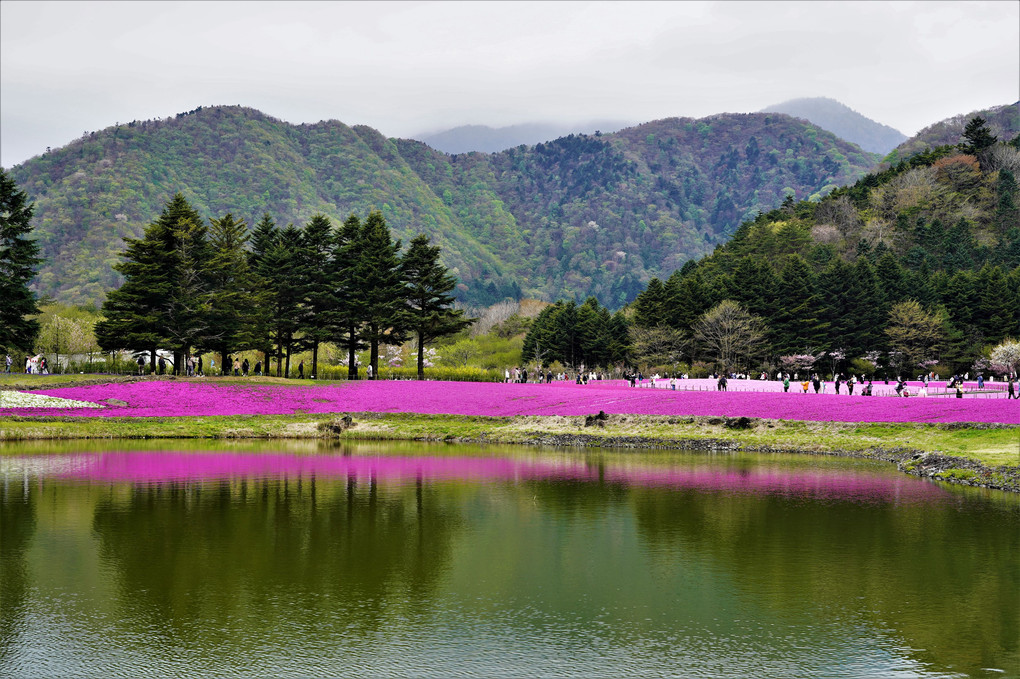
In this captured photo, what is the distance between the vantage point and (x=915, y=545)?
23172 mm

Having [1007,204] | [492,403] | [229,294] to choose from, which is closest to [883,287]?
[1007,204]

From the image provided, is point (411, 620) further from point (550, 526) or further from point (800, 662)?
point (550, 526)

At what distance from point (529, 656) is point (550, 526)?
36.4 ft

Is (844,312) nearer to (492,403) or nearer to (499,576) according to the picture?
(492,403)

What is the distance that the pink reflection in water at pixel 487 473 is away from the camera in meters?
33.2

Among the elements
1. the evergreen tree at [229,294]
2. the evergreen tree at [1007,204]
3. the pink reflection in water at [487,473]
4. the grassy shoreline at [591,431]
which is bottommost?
the pink reflection in water at [487,473]

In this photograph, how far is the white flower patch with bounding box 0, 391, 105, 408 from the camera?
53.9 m

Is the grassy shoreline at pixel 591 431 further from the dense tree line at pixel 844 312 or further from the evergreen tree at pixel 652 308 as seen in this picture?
the evergreen tree at pixel 652 308

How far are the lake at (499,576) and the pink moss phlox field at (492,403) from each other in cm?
1861

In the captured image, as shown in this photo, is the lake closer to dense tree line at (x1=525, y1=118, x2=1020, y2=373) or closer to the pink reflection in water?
the pink reflection in water

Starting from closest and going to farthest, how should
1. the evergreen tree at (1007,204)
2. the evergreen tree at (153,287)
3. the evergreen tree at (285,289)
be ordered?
the evergreen tree at (153,287), the evergreen tree at (285,289), the evergreen tree at (1007,204)

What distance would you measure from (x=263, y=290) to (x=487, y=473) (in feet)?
174

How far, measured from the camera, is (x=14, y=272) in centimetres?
6819

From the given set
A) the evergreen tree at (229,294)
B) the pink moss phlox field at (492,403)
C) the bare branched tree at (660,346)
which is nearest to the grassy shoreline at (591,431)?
the pink moss phlox field at (492,403)
